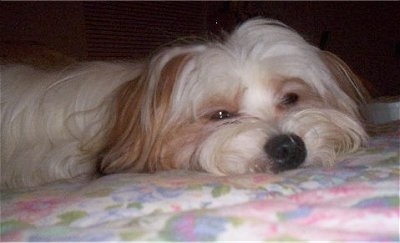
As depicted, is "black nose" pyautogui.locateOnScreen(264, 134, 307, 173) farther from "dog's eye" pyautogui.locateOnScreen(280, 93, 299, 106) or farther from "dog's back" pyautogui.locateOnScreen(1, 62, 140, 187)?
"dog's back" pyautogui.locateOnScreen(1, 62, 140, 187)

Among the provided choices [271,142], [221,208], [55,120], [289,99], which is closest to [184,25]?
[55,120]

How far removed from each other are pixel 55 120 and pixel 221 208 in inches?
43.6

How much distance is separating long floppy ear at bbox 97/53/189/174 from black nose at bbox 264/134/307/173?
354 mm

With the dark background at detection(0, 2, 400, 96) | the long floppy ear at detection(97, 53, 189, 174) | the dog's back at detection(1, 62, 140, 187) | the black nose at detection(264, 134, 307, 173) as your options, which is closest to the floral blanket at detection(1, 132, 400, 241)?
the black nose at detection(264, 134, 307, 173)

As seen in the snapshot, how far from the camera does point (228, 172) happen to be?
148cm

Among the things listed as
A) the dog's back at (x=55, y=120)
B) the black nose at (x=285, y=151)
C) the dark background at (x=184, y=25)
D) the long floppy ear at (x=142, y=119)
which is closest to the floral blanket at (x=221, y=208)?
the black nose at (x=285, y=151)

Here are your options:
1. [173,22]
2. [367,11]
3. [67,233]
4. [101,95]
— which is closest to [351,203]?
[67,233]

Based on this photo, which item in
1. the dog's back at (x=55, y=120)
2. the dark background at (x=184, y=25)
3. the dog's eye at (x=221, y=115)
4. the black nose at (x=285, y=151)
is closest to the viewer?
the black nose at (x=285, y=151)

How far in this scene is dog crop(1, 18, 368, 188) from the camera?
5.01 ft

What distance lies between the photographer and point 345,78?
1.90 m

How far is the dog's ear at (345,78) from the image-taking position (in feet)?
6.14

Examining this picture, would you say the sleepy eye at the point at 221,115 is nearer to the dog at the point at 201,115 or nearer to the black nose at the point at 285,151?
the dog at the point at 201,115

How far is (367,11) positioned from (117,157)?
5.25m

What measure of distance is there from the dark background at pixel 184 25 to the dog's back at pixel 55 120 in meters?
0.36
